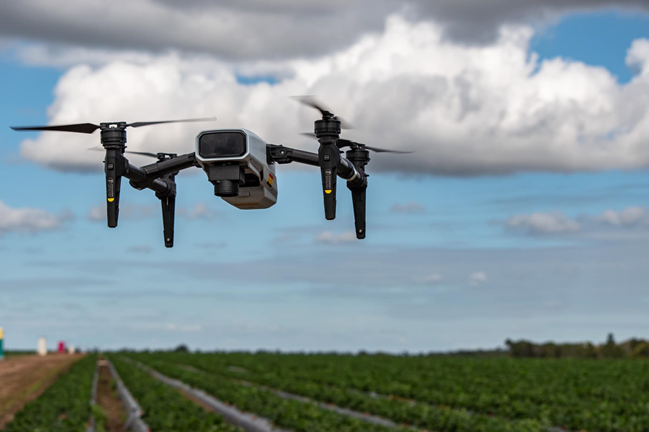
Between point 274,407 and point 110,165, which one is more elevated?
point 110,165

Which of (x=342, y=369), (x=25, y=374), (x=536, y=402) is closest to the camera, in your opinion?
(x=536, y=402)

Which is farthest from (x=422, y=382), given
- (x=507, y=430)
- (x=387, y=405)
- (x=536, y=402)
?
(x=507, y=430)

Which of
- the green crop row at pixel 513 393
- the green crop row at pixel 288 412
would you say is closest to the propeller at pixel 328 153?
the green crop row at pixel 288 412

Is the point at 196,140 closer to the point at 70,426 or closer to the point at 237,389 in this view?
the point at 70,426

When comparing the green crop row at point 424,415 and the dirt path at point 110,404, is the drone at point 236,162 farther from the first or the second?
the dirt path at point 110,404

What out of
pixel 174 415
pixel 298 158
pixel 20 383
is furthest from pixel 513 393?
pixel 20 383

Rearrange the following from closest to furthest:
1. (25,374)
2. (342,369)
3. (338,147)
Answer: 1. (338,147)
2. (342,369)
3. (25,374)
